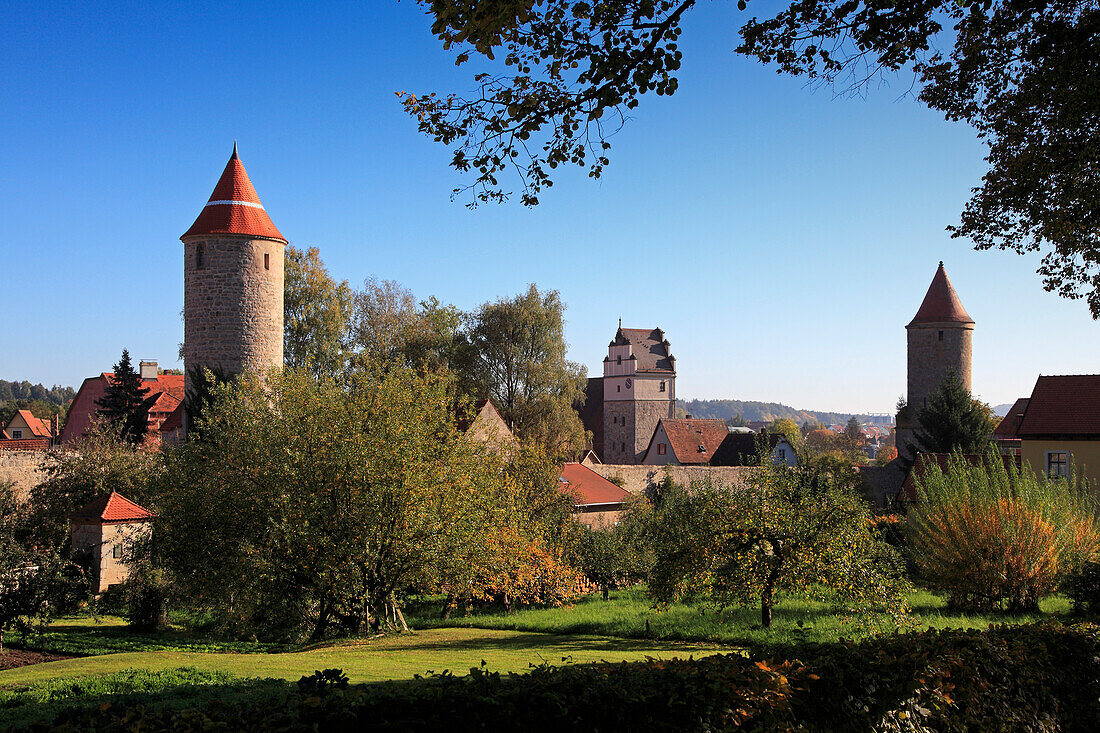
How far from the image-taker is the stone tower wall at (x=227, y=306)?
87.9ft

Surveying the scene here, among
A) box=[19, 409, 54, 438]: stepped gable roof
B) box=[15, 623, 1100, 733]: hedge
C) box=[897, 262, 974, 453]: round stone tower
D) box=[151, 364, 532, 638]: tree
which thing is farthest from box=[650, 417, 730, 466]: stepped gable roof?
box=[19, 409, 54, 438]: stepped gable roof

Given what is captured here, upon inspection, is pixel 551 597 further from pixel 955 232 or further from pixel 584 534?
pixel 955 232

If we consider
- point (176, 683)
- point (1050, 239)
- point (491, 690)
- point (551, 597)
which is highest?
point (1050, 239)

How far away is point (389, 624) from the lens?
17172 mm

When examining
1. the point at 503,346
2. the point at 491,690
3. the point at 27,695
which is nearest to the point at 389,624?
the point at 27,695

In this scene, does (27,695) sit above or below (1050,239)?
below

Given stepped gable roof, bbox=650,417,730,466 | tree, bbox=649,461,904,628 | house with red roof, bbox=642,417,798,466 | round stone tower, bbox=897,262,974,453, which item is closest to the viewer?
tree, bbox=649,461,904,628

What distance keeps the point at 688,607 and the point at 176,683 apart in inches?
523

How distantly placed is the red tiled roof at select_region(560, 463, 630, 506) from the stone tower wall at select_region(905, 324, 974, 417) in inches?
1092

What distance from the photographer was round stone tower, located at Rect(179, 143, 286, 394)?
2681 centimetres

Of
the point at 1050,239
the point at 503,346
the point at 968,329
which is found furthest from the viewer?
the point at 968,329

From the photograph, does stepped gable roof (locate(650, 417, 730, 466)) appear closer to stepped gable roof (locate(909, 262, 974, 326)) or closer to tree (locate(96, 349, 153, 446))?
stepped gable roof (locate(909, 262, 974, 326))

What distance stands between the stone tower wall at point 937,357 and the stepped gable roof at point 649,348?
17.5 meters

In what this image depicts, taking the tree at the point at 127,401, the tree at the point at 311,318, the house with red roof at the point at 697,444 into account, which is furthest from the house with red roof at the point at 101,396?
the house with red roof at the point at 697,444
